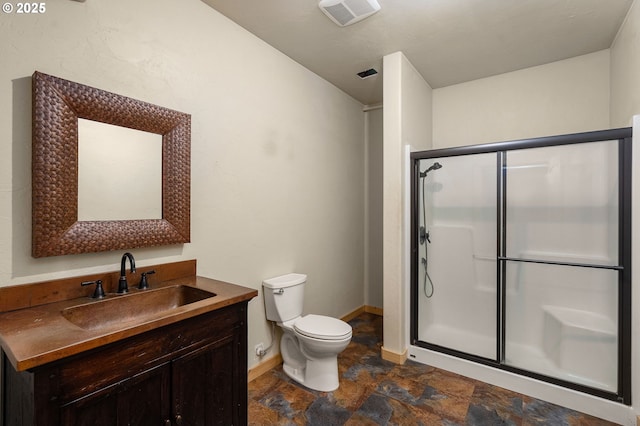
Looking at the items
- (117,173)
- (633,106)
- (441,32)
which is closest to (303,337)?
(117,173)

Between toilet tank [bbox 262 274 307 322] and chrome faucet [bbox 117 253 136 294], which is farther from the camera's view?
toilet tank [bbox 262 274 307 322]

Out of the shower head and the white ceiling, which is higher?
the white ceiling

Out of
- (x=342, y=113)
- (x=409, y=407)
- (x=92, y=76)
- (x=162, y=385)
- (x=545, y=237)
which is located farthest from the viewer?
(x=342, y=113)

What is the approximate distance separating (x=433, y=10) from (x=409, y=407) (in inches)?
102

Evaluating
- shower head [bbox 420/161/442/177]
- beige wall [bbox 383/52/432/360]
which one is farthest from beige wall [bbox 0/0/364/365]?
shower head [bbox 420/161/442/177]

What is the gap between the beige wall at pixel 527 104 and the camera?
265 cm

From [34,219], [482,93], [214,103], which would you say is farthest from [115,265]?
[482,93]

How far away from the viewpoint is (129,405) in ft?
3.74

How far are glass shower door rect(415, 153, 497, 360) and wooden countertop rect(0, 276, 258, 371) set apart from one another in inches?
73.7

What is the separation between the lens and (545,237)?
2.21 m

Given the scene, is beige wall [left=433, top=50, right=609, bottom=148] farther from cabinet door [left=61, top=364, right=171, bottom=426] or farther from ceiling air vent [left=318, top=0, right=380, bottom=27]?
cabinet door [left=61, top=364, right=171, bottom=426]

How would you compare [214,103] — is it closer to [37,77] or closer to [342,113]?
[37,77]

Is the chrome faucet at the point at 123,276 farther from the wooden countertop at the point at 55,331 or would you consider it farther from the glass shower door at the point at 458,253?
the glass shower door at the point at 458,253

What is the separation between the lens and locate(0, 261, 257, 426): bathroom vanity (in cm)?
96
